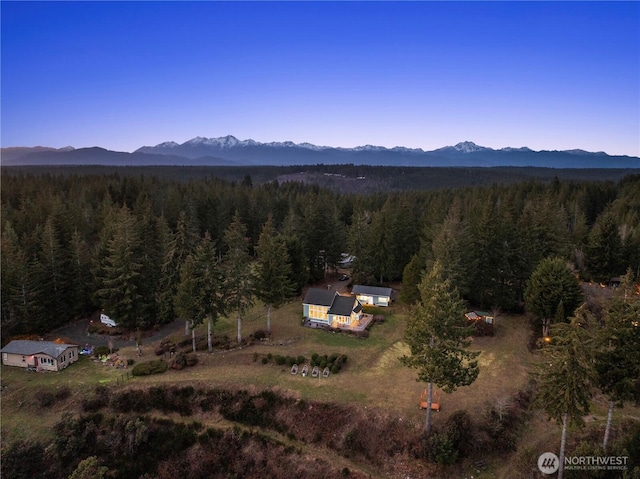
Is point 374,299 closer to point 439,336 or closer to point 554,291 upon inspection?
point 554,291

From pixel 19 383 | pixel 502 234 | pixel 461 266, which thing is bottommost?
pixel 19 383

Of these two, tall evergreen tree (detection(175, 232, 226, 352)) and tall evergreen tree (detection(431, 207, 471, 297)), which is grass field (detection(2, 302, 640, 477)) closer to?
tall evergreen tree (detection(175, 232, 226, 352))

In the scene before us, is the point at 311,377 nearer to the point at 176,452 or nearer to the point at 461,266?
the point at 176,452

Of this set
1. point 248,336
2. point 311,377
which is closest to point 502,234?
point 311,377

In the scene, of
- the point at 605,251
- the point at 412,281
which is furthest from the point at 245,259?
the point at 605,251

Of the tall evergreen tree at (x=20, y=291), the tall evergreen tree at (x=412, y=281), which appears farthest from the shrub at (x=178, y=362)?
the tall evergreen tree at (x=412, y=281)

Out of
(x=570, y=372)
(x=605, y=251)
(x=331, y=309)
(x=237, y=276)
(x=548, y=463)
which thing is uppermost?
(x=605, y=251)

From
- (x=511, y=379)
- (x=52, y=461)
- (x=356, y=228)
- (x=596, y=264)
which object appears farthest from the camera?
(x=356, y=228)
